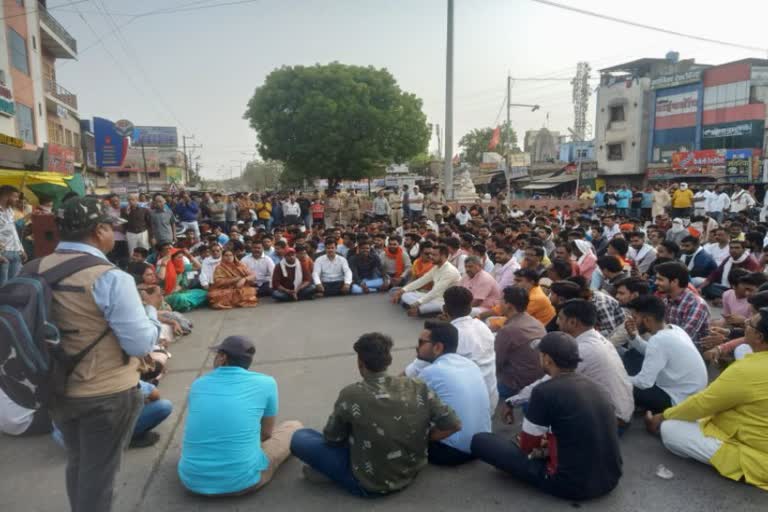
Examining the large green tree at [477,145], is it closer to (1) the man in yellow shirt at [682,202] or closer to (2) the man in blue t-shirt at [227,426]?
(1) the man in yellow shirt at [682,202]

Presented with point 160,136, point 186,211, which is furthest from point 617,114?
point 160,136

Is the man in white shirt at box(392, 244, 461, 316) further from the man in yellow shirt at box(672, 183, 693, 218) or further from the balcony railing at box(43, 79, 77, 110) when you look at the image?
the balcony railing at box(43, 79, 77, 110)

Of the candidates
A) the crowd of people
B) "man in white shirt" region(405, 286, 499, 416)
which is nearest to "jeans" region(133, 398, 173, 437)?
the crowd of people

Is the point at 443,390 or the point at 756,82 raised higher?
→ the point at 756,82

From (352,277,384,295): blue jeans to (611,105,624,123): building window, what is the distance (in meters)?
36.0

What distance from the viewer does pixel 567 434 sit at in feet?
9.55

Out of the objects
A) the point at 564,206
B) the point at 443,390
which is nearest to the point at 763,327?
the point at 443,390

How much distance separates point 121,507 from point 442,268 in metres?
5.41

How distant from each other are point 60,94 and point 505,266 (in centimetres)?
3063

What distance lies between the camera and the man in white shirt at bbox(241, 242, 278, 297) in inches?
370

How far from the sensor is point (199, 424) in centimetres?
309

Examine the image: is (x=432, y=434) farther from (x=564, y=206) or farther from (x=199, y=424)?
(x=564, y=206)

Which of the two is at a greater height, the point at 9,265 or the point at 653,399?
the point at 9,265

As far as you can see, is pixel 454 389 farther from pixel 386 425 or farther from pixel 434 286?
pixel 434 286
